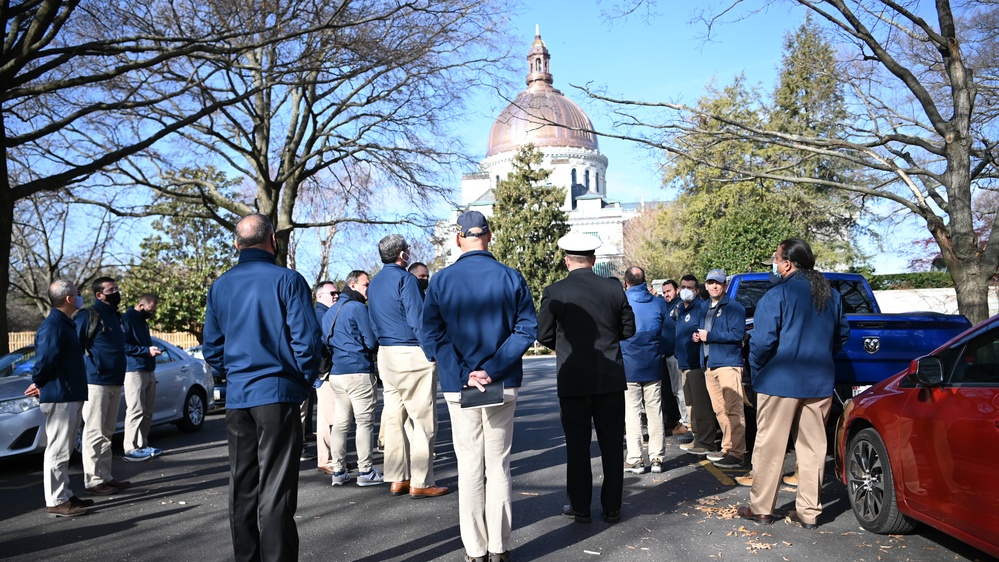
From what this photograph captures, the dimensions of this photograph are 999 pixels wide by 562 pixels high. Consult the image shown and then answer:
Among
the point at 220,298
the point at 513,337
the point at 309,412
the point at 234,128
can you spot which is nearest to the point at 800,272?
the point at 513,337

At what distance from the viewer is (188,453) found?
10.1m

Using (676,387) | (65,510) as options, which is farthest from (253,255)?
(676,387)

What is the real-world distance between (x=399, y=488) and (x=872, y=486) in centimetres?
389

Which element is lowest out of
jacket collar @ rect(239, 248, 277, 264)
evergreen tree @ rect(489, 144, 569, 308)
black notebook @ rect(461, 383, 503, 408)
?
black notebook @ rect(461, 383, 503, 408)

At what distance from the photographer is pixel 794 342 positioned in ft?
19.0

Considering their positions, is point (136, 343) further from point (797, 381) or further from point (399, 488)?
point (797, 381)

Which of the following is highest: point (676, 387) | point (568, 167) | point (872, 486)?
point (568, 167)

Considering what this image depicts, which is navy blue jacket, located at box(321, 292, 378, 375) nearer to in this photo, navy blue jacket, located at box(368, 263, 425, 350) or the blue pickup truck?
navy blue jacket, located at box(368, 263, 425, 350)

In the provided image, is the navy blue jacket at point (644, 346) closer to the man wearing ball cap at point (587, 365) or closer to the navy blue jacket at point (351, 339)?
the man wearing ball cap at point (587, 365)

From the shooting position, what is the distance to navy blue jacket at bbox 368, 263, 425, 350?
7035mm

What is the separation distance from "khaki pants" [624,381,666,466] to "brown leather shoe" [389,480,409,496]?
2137 millimetres

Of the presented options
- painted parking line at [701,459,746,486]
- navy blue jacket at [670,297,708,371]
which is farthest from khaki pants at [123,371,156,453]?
painted parking line at [701,459,746,486]

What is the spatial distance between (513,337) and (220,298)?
5.71 ft

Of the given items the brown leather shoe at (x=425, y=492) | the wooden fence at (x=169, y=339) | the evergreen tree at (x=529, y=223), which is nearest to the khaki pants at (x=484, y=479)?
the brown leather shoe at (x=425, y=492)
